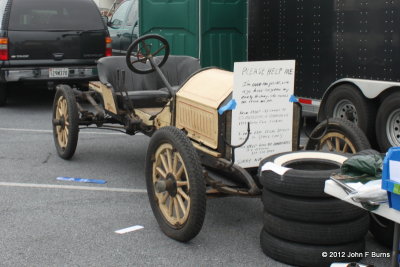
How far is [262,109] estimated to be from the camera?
477 centimetres

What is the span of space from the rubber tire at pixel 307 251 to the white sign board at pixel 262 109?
2.89 ft

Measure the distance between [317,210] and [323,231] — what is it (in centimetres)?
14

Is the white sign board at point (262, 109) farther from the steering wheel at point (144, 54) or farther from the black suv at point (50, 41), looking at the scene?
the black suv at point (50, 41)

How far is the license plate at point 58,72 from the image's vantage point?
33.4 feet

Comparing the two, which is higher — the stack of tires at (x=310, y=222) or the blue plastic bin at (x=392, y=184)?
the blue plastic bin at (x=392, y=184)

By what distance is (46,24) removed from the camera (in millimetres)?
10352

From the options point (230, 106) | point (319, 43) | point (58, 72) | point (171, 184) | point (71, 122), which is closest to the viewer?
point (171, 184)

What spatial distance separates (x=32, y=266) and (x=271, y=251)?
157cm

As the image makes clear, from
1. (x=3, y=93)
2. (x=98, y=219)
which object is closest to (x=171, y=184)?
(x=98, y=219)

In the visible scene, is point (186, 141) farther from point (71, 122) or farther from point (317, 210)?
point (71, 122)

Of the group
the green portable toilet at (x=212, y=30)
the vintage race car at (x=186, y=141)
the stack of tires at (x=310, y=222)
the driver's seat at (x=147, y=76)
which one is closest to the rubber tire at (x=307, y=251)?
the stack of tires at (x=310, y=222)

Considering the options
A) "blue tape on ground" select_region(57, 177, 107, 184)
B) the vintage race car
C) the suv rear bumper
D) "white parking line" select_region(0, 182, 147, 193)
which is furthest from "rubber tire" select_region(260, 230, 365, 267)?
the suv rear bumper

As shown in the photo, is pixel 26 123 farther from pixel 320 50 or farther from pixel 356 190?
pixel 356 190

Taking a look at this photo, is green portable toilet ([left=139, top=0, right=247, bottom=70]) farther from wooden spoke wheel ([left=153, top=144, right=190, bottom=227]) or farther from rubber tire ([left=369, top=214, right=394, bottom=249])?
rubber tire ([left=369, top=214, right=394, bottom=249])
